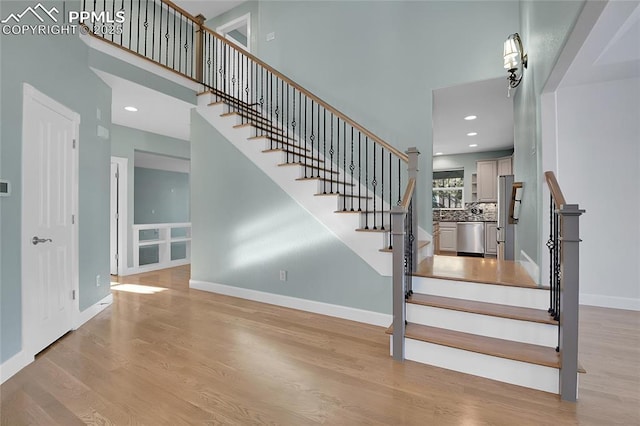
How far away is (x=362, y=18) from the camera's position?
14.0ft

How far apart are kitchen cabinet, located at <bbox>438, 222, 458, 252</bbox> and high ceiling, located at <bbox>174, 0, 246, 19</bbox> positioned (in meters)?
6.85

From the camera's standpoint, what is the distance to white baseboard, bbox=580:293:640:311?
3.46 meters

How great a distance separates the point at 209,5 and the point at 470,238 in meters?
7.75

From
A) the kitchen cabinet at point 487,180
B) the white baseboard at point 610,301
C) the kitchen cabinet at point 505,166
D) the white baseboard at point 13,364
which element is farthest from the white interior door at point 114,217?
the kitchen cabinet at point 505,166

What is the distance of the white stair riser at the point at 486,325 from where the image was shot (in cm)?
224

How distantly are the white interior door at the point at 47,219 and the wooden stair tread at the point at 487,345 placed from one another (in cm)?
295

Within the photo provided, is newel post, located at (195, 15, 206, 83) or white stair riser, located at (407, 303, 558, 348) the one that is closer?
white stair riser, located at (407, 303, 558, 348)

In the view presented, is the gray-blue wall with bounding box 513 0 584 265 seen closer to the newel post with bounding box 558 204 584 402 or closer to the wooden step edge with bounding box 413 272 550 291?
the wooden step edge with bounding box 413 272 550 291

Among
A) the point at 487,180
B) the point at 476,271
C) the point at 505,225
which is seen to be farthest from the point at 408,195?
the point at 487,180

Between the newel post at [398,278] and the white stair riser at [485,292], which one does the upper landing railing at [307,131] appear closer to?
the white stair riser at [485,292]

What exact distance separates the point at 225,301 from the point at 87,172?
2.19 m

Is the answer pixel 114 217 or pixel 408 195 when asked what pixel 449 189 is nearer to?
pixel 408 195

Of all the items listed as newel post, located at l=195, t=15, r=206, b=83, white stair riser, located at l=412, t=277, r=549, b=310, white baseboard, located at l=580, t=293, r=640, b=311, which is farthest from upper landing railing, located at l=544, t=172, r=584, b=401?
newel post, located at l=195, t=15, r=206, b=83

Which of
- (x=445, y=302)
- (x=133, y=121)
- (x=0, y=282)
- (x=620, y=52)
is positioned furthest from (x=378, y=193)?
(x=133, y=121)
